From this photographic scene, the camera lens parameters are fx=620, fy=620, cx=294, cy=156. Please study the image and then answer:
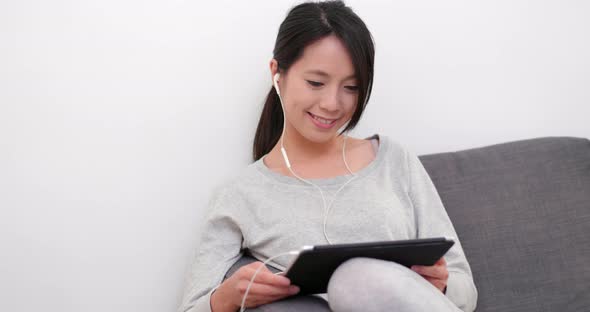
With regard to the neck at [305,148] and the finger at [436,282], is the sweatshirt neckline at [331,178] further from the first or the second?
the finger at [436,282]

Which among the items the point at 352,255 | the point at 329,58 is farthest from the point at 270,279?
the point at 329,58

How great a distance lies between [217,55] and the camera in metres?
1.67

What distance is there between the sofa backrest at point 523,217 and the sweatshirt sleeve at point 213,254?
536 millimetres

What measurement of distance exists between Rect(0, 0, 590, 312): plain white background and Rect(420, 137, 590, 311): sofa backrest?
0.24 meters

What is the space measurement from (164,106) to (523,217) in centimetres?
95

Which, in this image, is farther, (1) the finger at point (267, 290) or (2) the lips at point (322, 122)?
(2) the lips at point (322, 122)

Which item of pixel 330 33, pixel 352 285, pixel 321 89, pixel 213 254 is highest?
pixel 330 33

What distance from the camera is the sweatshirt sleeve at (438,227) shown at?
4.24 ft

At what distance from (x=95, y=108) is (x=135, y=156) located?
0.16m

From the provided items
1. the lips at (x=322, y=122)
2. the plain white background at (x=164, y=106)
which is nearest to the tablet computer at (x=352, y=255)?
the lips at (x=322, y=122)

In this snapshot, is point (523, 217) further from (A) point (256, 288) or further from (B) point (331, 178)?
(A) point (256, 288)

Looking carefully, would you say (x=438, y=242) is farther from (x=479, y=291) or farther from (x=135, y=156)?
(x=135, y=156)

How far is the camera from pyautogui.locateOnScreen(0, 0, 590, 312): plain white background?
4.99 feet

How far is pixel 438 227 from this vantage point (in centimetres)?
139
